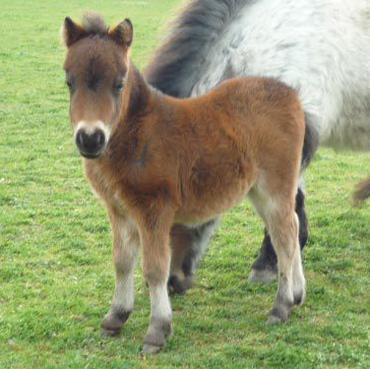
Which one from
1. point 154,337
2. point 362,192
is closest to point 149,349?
point 154,337

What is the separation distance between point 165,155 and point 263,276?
1734 mm

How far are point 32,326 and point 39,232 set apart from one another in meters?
2.04

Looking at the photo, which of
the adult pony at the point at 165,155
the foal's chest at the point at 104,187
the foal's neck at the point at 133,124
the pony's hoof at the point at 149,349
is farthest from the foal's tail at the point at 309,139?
the pony's hoof at the point at 149,349

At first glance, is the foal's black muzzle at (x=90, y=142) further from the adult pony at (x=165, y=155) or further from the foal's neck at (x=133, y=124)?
the foal's neck at (x=133, y=124)

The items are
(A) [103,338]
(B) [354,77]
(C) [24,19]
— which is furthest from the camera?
(C) [24,19]

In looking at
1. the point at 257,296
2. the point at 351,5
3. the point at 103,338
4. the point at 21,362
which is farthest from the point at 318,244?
the point at 21,362

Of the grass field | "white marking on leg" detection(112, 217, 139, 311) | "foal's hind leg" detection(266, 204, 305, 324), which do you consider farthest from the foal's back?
the grass field

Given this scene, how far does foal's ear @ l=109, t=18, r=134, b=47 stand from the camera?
411 centimetres

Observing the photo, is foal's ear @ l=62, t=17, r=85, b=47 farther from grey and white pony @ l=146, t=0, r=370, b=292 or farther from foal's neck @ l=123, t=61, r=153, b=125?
grey and white pony @ l=146, t=0, r=370, b=292

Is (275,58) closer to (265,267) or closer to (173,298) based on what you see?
(265,267)

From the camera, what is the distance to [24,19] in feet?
76.6

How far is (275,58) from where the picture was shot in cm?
547

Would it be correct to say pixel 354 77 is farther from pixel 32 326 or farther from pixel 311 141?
pixel 32 326

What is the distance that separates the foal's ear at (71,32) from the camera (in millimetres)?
4125
